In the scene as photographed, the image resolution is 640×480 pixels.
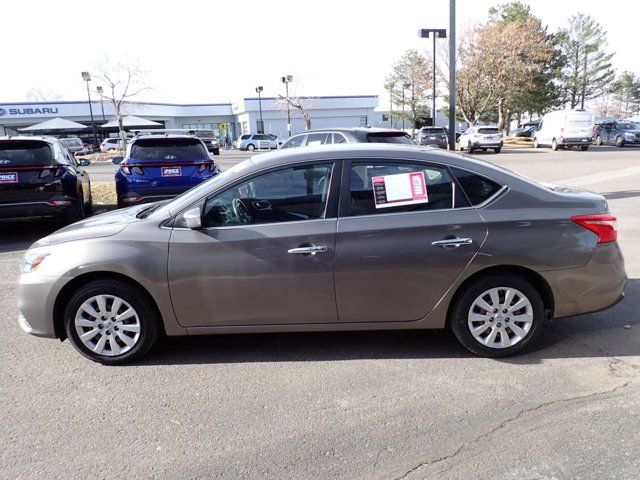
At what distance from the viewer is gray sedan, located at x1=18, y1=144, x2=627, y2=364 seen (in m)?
3.75

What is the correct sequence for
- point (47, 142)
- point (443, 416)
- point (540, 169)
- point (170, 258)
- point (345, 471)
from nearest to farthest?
point (345, 471) → point (443, 416) → point (170, 258) → point (47, 142) → point (540, 169)

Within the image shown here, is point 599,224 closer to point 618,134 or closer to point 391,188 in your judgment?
point 391,188

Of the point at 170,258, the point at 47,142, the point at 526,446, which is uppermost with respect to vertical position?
the point at 47,142

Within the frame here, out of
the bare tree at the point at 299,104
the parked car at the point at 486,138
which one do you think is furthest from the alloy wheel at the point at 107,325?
the bare tree at the point at 299,104

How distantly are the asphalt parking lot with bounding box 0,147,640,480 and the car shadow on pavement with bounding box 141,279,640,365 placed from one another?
17 millimetres

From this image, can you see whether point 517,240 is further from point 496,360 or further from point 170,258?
point 170,258

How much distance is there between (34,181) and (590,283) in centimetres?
785

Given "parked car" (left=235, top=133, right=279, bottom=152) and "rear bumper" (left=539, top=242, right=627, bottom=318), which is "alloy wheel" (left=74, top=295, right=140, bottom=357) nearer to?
"rear bumper" (left=539, top=242, right=627, bottom=318)

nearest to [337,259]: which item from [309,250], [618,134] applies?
[309,250]

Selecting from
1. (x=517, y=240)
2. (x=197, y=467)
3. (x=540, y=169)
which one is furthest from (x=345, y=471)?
(x=540, y=169)

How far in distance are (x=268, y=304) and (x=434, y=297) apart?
123cm

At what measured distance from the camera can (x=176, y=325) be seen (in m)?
3.87

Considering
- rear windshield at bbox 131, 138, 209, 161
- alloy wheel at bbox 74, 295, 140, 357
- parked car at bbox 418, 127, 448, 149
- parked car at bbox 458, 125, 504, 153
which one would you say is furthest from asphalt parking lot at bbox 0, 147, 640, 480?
parked car at bbox 418, 127, 448, 149

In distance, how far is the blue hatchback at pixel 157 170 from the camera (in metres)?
9.26
